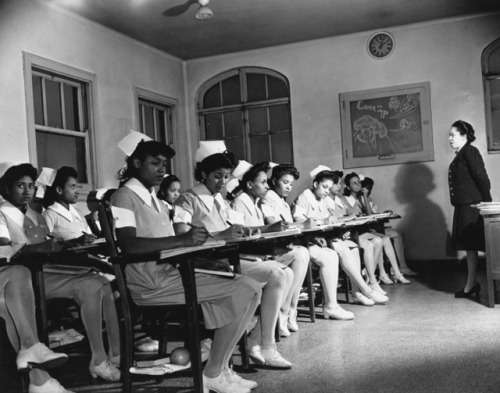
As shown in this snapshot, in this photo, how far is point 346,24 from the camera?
294 inches

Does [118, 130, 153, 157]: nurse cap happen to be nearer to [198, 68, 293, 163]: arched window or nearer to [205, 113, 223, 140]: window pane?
[198, 68, 293, 163]: arched window

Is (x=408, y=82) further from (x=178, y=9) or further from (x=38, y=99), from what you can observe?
(x=38, y=99)

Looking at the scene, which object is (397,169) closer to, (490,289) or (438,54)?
(438,54)

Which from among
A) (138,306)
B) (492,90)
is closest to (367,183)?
(492,90)

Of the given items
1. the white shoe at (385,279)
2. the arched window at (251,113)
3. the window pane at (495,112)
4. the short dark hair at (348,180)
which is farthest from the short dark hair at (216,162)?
the window pane at (495,112)

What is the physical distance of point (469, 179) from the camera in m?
5.25

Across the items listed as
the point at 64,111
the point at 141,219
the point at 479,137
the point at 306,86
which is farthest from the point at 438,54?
the point at 141,219

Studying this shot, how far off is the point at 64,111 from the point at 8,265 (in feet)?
11.8

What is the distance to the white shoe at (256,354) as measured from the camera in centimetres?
337

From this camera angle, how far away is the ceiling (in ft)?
20.8

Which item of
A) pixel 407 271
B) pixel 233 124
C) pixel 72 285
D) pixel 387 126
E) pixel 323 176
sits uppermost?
pixel 233 124

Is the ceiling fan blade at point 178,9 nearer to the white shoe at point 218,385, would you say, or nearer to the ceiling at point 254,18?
the ceiling at point 254,18

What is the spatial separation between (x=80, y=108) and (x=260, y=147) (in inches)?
112

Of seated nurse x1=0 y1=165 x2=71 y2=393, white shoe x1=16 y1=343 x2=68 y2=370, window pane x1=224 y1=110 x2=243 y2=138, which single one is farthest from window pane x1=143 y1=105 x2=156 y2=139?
white shoe x1=16 y1=343 x2=68 y2=370
